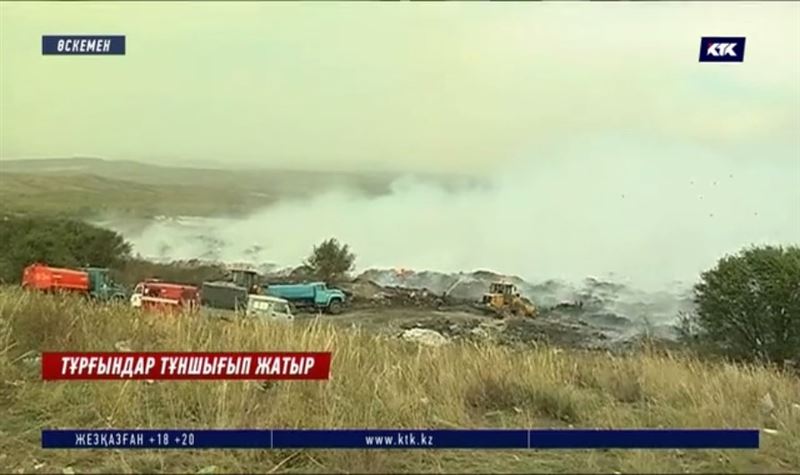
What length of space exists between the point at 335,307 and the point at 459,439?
1563 millimetres

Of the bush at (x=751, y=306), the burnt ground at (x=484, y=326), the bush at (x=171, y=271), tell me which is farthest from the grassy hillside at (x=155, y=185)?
the bush at (x=751, y=306)

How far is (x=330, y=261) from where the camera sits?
5.83 meters

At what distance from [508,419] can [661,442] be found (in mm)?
1013

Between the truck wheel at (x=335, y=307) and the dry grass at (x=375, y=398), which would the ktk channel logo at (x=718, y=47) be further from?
the truck wheel at (x=335, y=307)

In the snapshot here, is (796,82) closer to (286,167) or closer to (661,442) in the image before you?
(661,442)

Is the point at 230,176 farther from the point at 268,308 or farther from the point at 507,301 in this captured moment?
the point at 507,301

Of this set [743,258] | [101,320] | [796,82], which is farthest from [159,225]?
[796,82]

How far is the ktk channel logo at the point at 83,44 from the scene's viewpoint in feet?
17.6

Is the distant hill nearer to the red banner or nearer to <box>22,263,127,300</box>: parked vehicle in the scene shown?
<box>22,263,127,300</box>: parked vehicle

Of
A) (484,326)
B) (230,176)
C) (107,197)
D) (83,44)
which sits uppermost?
(83,44)

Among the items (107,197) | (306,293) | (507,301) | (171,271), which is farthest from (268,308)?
(507,301)

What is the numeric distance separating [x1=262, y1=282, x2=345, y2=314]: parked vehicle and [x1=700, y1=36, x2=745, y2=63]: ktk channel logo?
2.88 m

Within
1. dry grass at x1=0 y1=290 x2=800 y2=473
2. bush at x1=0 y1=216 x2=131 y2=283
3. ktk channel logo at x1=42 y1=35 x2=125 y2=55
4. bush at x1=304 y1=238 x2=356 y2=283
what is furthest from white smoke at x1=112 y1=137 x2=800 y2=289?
ktk channel logo at x1=42 y1=35 x2=125 y2=55

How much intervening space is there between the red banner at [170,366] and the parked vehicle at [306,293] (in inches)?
33.9
